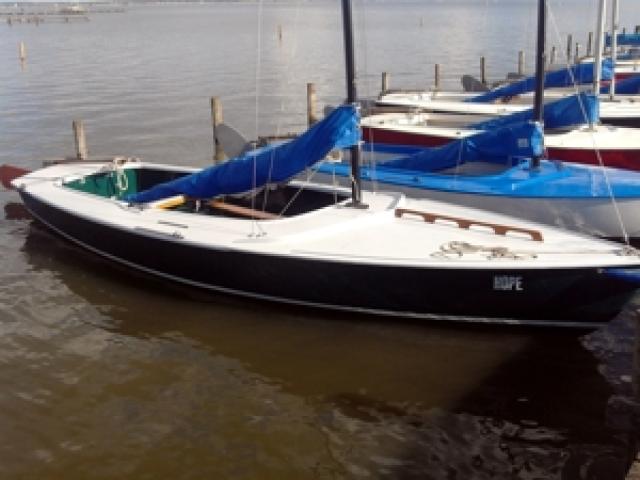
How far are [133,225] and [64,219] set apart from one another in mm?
1940

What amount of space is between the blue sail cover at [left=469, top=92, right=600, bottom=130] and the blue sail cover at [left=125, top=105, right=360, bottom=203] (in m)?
4.99

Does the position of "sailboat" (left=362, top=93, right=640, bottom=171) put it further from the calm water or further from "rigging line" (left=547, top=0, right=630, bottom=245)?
the calm water

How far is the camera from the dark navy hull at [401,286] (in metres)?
8.24

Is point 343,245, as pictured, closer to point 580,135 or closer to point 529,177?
point 529,177

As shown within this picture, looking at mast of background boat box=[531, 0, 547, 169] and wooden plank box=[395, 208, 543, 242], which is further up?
mast of background boat box=[531, 0, 547, 169]

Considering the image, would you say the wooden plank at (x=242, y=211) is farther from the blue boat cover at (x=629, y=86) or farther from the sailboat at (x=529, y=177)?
the blue boat cover at (x=629, y=86)

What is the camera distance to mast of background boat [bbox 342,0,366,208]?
9477 mm

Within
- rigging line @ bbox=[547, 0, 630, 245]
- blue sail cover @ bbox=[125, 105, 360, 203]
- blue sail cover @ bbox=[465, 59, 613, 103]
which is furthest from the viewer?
blue sail cover @ bbox=[465, 59, 613, 103]

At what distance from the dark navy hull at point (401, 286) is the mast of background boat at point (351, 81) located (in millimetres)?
1721

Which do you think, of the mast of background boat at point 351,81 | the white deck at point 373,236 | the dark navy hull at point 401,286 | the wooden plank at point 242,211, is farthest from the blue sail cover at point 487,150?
the dark navy hull at point 401,286

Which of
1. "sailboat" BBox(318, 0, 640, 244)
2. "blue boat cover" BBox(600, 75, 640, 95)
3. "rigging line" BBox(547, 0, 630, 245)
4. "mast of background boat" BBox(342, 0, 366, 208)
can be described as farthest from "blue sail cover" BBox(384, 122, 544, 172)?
"blue boat cover" BBox(600, 75, 640, 95)

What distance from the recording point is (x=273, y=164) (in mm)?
10305

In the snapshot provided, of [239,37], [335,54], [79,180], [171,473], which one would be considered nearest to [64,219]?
[79,180]

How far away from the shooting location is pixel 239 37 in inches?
2926
